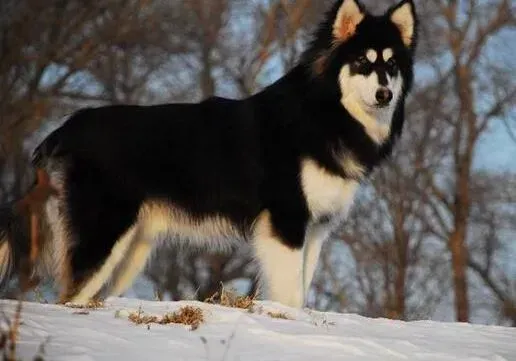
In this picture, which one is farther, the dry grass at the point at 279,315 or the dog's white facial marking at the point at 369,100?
the dog's white facial marking at the point at 369,100

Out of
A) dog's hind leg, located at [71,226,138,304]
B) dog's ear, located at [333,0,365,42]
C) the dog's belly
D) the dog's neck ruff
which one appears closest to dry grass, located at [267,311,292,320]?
dog's hind leg, located at [71,226,138,304]

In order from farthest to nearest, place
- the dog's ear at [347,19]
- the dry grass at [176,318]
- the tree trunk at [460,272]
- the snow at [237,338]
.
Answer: the tree trunk at [460,272] < the dog's ear at [347,19] < the dry grass at [176,318] < the snow at [237,338]

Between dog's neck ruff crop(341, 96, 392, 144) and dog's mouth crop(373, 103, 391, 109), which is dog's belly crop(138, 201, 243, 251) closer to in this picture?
dog's neck ruff crop(341, 96, 392, 144)

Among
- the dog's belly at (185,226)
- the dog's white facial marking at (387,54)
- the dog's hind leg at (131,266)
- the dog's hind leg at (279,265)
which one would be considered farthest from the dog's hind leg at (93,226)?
the dog's white facial marking at (387,54)

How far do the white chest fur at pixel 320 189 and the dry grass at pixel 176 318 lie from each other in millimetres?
2294

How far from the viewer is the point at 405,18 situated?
759cm

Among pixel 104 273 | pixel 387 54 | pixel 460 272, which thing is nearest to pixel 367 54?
pixel 387 54

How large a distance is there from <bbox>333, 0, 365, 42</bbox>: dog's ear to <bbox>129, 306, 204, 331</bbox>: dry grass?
3.39 meters

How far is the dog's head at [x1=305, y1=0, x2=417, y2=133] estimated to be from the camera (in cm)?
724

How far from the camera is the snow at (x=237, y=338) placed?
4012mm

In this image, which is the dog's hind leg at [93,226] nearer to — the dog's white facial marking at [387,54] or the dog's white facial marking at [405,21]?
the dog's white facial marking at [387,54]

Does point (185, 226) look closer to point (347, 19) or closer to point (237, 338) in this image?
point (347, 19)

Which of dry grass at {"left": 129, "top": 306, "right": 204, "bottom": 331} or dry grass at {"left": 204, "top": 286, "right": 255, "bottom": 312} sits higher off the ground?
dry grass at {"left": 204, "top": 286, "right": 255, "bottom": 312}

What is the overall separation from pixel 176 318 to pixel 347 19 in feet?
11.8
